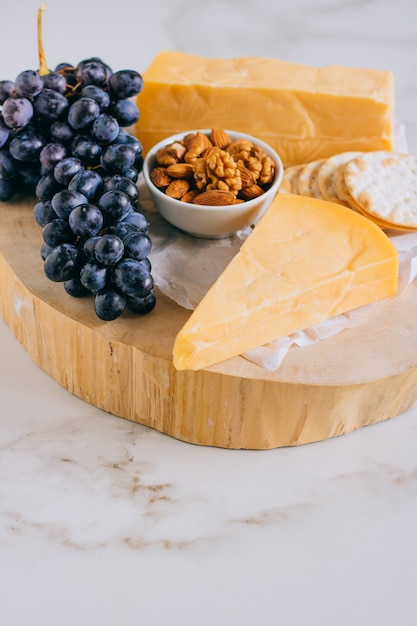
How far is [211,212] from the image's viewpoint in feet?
5.16

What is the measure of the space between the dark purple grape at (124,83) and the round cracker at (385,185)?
499 mm

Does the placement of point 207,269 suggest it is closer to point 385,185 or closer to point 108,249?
point 108,249

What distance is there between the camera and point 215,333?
1.33m

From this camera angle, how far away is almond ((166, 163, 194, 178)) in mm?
1614

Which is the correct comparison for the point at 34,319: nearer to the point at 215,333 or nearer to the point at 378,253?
the point at 215,333

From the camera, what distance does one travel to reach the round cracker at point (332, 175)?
1.70 meters

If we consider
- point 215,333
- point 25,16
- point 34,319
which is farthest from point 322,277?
point 25,16

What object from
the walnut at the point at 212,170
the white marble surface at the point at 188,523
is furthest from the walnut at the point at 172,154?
the white marble surface at the point at 188,523

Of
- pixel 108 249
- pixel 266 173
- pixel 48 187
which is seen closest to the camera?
pixel 108 249

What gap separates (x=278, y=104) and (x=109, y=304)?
2.44 feet

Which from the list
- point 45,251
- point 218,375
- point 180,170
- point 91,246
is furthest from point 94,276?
point 180,170

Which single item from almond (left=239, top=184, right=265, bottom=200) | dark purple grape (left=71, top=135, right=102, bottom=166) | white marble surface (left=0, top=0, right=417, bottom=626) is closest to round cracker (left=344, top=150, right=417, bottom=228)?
almond (left=239, top=184, right=265, bottom=200)

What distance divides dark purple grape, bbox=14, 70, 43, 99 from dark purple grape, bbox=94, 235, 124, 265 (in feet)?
1.43

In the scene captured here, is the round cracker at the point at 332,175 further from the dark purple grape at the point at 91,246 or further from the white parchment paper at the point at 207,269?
the dark purple grape at the point at 91,246
